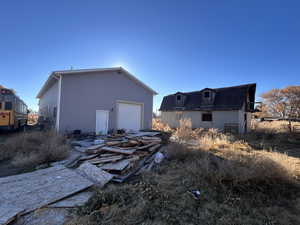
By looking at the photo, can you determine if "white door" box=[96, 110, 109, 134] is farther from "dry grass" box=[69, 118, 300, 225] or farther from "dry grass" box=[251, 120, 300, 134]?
"dry grass" box=[251, 120, 300, 134]

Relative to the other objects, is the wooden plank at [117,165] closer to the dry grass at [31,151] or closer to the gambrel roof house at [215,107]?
the dry grass at [31,151]

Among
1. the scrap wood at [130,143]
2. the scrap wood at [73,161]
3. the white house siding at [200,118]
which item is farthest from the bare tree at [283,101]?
the scrap wood at [73,161]

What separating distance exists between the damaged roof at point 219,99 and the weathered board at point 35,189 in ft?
49.6

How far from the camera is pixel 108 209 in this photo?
7.71ft

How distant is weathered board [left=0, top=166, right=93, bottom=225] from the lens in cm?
224

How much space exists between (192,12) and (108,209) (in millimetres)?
9398

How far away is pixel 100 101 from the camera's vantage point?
889cm

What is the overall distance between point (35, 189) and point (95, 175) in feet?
3.98

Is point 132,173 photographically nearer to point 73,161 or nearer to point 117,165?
point 117,165

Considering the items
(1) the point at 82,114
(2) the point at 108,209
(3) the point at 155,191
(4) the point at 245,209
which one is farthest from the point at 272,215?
(1) the point at 82,114

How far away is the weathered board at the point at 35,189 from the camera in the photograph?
7.35ft

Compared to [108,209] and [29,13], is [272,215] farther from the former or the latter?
[29,13]

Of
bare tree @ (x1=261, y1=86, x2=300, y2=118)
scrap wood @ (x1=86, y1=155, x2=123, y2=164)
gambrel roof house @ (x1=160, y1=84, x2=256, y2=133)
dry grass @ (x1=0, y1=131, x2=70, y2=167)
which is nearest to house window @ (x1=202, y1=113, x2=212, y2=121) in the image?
gambrel roof house @ (x1=160, y1=84, x2=256, y2=133)

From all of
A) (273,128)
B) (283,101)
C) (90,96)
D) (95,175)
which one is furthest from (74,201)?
(283,101)
